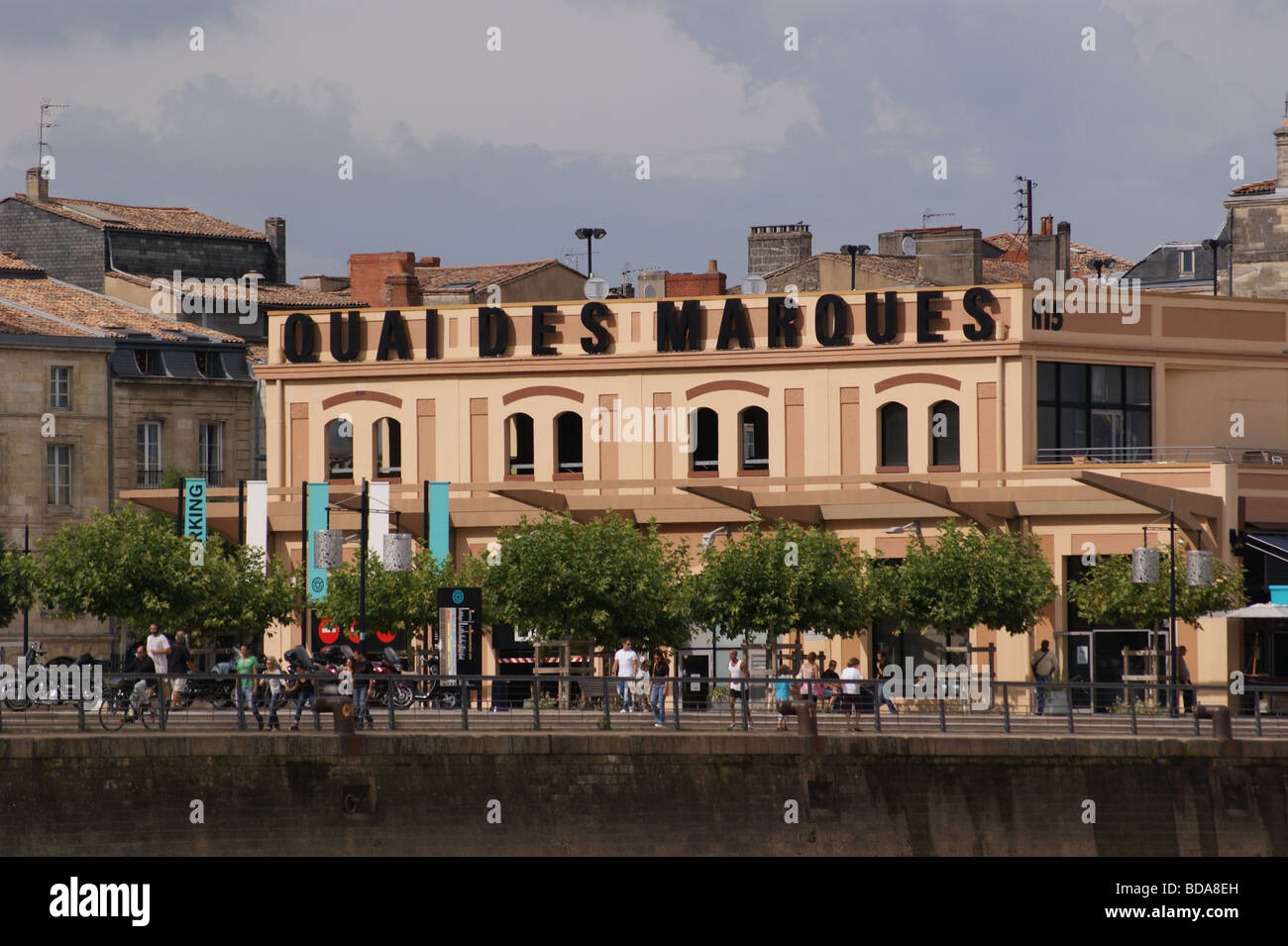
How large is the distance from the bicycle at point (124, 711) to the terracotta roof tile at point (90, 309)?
114 ft

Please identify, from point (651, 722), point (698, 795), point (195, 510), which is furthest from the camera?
point (195, 510)

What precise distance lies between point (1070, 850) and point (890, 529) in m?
16.5

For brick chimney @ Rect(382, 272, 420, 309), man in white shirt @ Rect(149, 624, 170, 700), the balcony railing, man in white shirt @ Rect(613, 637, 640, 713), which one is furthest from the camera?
brick chimney @ Rect(382, 272, 420, 309)

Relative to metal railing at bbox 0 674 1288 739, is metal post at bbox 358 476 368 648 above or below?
above

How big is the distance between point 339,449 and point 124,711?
22333mm

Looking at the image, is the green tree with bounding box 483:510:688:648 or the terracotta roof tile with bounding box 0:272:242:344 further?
the terracotta roof tile with bounding box 0:272:242:344

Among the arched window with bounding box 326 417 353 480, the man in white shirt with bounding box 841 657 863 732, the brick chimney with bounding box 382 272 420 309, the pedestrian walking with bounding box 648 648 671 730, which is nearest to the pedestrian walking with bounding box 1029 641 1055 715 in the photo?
the man in white shirt with bounding box 841 657 863 732

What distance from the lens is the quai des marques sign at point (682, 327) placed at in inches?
2297

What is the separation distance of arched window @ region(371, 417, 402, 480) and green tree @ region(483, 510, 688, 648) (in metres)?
10.4

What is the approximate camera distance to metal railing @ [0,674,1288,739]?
138ft

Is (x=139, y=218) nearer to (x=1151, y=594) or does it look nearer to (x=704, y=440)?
(x=704, y=440)

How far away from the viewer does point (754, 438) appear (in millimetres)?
59906

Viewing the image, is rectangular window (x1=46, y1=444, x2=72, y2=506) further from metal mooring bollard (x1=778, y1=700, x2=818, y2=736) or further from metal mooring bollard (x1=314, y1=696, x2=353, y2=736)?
metal mooring bollard (x1=778, y1=700, x2=818, y2=736)

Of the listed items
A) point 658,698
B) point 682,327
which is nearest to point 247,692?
point 658,698
